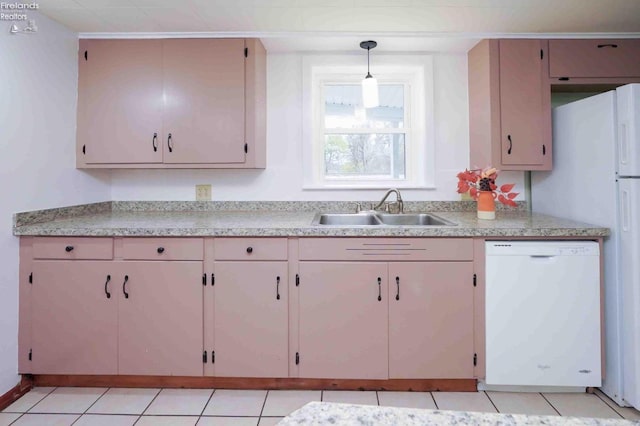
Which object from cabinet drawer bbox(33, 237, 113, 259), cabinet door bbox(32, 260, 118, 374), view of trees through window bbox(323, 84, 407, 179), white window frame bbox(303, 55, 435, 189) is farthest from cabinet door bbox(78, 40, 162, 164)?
view of trees through window bbox(323, 84, 407, 179)

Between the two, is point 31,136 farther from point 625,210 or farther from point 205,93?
point 625,210

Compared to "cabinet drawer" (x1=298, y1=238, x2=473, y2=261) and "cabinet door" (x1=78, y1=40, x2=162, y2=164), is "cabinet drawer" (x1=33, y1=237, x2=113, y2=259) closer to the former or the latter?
"cabinet door" (x1=78, y1=40, x2=162, y2=164)

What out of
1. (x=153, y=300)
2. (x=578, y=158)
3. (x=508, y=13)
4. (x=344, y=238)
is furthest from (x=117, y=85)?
(x=578, y=158)

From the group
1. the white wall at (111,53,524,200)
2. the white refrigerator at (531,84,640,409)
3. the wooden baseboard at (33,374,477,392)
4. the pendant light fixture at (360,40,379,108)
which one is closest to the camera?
the white refrigerator at (531,84,640,409)

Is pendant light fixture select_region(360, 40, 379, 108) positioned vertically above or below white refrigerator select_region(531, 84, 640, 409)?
above

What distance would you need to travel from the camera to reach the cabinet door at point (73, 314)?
1.90 m

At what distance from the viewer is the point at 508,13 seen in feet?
6.72

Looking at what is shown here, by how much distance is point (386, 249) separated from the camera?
188cm

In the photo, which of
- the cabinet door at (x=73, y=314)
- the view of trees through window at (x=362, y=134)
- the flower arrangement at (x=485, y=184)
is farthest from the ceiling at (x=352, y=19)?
the cabinet door at (x=73, y=314)

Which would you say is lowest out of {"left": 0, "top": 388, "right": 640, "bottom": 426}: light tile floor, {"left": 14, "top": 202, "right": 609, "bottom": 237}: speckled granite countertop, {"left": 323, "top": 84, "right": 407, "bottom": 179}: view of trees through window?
{"left": 0, "top": 388, "right": 640, "bottom": 426}: light tile floor

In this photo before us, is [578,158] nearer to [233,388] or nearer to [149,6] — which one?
[233,388]

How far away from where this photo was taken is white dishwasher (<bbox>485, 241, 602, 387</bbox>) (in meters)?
1.82

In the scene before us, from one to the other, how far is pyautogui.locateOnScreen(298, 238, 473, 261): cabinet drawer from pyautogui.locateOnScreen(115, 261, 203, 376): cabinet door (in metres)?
0.62

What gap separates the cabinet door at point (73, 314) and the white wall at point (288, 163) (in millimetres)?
867
